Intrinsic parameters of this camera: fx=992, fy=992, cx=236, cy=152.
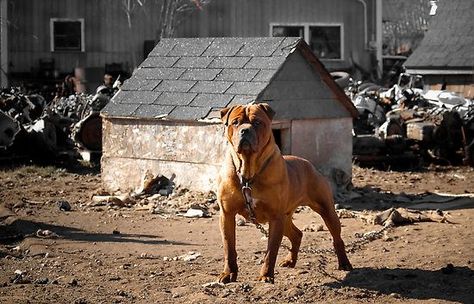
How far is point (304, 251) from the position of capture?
1054 centimetres

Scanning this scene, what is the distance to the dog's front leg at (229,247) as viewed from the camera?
8859mm

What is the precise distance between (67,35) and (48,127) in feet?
35.1

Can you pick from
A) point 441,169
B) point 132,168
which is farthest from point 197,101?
point 441,169

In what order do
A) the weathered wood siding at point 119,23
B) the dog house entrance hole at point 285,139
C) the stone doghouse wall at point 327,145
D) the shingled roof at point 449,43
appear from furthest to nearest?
the weathered wood siding at point 119,23
the shingled roof at point 449,43
the stone doghouse wall at point 327,145
the dog house entrance hole at point 285,139

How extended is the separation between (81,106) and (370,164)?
Answer: 6.95 meters

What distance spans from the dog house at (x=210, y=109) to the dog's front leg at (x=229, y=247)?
5.79m

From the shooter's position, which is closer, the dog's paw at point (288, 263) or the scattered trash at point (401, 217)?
the dog's paw at point (288, 263)

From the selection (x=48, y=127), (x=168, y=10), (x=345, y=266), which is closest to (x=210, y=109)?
(x=345, y=266)

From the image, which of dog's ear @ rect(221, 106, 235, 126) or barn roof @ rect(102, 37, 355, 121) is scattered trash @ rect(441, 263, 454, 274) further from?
barn roof @ rect(102, 37, 355, 121)

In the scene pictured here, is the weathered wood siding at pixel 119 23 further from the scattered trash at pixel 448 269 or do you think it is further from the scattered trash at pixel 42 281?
the scattered trash at pixel 448 269

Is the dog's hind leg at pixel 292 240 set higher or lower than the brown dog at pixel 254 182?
lower

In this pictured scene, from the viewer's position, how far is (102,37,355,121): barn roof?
15055 millimetres

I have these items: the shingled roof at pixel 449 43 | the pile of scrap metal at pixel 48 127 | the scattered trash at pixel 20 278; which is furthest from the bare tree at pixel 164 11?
the scattered trash at pixel 20 278

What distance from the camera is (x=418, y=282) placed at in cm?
902
